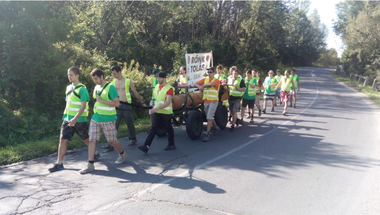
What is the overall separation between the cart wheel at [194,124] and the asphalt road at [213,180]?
285mm

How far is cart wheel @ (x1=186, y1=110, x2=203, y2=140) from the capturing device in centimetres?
859

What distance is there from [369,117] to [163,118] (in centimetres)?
983

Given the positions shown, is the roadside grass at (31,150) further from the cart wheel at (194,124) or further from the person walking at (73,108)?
the cart wheel at (194,124)

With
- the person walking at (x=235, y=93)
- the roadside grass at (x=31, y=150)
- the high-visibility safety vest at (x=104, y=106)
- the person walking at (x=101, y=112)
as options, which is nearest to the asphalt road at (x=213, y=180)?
the roadside grass at (x=31, y=150)

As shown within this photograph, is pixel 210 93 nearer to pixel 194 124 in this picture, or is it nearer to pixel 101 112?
pixel 194 124

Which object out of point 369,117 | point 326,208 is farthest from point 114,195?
point 369,117

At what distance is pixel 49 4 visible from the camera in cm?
1109

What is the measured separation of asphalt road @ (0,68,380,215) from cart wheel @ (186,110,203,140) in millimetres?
285

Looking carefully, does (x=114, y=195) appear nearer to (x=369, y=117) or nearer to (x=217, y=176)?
(x=217, y=176)

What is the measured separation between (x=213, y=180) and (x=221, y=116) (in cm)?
453

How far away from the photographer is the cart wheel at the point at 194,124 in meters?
8.59

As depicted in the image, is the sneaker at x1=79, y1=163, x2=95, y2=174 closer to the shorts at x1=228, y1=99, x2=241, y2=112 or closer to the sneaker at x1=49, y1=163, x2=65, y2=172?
the sneaker at x1=49, y1=163, x2=65, y2=172

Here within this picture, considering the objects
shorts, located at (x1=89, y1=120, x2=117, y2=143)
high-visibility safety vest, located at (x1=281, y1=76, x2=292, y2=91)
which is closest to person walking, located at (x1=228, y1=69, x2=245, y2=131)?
high-visibility safety vest, located at (x1=281, y1=76, x2=292, y2=91)

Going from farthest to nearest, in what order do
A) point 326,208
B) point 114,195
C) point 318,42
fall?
point 318,42, point 114,195, point 326,208
